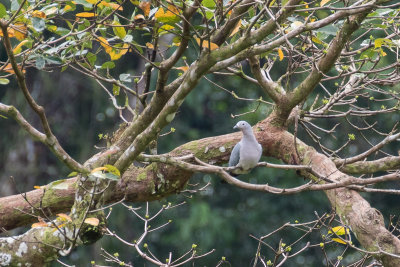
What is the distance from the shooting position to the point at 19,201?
3.05 meters

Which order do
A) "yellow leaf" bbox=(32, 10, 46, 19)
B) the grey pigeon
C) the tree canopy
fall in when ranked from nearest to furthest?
1. the tree canopy
2. "yellow leaf" bbox=(32, 10, 46, 19)
3. the grey pigeon

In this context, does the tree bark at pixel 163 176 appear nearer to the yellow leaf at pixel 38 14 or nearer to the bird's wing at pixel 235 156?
the bird's wing at pixel 235 156

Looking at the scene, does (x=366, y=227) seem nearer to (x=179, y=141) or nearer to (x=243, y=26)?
(x=243, y=26)

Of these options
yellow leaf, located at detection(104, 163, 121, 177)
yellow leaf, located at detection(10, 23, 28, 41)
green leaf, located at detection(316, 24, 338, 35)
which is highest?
yellow leaf, located at detection(10, 23, 28, 41)

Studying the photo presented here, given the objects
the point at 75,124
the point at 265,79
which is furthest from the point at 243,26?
the point at 75,124

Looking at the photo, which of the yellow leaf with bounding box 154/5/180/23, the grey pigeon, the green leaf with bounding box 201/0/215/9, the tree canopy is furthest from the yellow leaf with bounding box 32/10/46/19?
the grey pigeon

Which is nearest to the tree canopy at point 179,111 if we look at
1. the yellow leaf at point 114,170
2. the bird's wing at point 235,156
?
the yellow leaf at point 114,170

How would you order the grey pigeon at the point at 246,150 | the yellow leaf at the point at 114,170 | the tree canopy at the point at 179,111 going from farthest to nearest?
the grey pigeon at the point at 246,150 < the tree canopy at the point at 179,111 < the yellow leaf at the point at 114,170

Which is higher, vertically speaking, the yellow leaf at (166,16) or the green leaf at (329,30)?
the yellow leaf at (166,16)

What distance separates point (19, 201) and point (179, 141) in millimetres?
4716

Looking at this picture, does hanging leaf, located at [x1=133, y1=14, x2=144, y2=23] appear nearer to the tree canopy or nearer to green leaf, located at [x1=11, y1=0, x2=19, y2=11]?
the tree canopy

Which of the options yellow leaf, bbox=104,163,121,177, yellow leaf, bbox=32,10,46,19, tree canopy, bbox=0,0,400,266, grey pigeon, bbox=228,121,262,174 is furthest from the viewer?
grey pigeon, bbox=228,121,262,174

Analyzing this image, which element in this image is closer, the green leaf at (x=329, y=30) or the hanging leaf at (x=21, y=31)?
the green leaf at (x=329, y=30)

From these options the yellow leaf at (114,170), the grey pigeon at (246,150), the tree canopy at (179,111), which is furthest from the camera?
the grey pigeon at (246,150)
